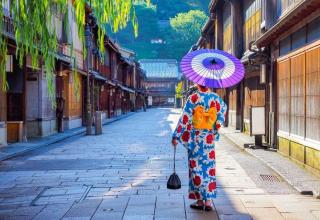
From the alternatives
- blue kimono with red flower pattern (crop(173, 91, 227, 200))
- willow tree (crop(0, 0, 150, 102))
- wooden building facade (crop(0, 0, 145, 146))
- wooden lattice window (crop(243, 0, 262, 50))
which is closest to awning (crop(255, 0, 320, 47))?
blue kimono with red flower pattern (crop(173, 91, 227, 200))

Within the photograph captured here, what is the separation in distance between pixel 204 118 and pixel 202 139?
0.31 metres

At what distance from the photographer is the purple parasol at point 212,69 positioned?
273 inches

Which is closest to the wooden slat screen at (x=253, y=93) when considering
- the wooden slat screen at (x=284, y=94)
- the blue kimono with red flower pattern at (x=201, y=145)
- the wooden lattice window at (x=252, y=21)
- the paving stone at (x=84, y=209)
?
the wooden lattice window at (x=252, y=21)

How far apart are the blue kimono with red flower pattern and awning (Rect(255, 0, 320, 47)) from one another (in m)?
4.04

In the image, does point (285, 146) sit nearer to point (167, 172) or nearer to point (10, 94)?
point (167, 172)

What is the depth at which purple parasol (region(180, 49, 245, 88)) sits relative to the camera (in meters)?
6.93

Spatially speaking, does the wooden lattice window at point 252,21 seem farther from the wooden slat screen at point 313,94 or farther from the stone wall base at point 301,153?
the wooden slat screen at point 313,94

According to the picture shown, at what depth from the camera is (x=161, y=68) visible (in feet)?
346

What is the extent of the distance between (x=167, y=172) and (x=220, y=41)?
21970mm

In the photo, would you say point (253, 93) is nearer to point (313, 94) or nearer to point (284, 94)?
point (284, 94)

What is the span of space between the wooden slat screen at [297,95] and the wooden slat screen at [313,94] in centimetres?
42

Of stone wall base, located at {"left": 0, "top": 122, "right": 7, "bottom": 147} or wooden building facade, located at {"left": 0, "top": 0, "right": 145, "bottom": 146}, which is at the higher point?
wooden building facade, located at {"left": 0, "top": 0, "right": 145, "bottom": 146}

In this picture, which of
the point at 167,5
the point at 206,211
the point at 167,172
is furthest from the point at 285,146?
the point at 167,5

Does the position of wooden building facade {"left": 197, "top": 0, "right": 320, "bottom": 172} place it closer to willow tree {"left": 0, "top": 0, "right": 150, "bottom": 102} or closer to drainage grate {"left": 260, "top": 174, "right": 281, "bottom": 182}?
drainage grate {"left": 260, "top": 174, "right": 281, "bottom": 182}
